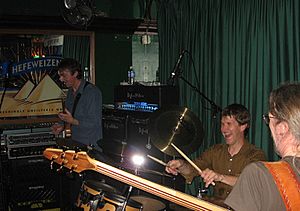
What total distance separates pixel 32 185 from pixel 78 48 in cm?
175

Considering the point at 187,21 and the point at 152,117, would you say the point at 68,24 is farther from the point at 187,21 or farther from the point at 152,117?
the point at 152,117

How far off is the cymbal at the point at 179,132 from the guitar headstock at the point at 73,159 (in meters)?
1.15

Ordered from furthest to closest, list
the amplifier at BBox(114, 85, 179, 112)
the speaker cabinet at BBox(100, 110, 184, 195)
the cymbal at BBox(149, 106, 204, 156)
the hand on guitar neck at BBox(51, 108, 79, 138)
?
the amplifier at BBox(114, 85, 179, 112), the speaker cabinet at BBox(100, 110, 184, 195), the hand on guitar neck at BBox(51, 108, 79, 138), the cymbal at BBox(149, 106, 204, 156)

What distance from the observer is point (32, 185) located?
4504 mm

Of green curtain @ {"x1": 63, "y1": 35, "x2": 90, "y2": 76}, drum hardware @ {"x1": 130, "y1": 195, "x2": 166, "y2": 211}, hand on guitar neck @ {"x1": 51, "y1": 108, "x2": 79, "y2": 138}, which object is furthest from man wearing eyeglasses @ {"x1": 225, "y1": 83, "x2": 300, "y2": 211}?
green curtain @ {"x1": 63, "y1": 35, "x2": 90, "y2": 76}

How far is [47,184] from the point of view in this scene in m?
4.56

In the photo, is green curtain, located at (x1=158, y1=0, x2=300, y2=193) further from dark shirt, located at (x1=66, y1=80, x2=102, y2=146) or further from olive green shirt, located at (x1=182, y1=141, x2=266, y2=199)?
dark shirt, located at (x1=66, y1=80, x2=102, y2=146)

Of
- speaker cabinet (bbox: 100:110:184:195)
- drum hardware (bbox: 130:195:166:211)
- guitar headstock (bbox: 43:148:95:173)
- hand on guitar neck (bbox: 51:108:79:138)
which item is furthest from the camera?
speaker cabinet (bbox: 100:110:184:195)

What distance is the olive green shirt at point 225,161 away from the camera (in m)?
3.08

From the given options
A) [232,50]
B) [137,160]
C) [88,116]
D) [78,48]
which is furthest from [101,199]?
[78,48]

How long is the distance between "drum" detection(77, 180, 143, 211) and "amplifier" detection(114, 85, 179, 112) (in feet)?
4.54

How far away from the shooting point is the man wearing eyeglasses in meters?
1.37

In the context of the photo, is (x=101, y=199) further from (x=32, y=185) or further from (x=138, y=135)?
(x=32, y=185)

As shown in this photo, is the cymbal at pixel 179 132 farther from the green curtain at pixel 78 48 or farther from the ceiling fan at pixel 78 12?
the green curtain at pixel 78 48
